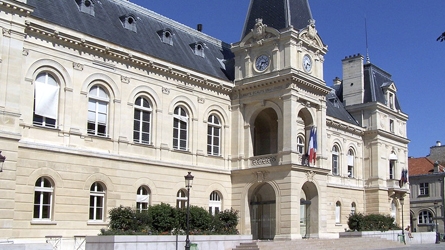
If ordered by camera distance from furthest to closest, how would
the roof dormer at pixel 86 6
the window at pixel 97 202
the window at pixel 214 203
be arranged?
1. the window at pixel 214 203
2. the roof dormer at pixel 86 6
3. the window at pixel 97 202

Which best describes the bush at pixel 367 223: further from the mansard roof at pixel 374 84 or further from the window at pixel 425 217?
the window at pixel 425 217

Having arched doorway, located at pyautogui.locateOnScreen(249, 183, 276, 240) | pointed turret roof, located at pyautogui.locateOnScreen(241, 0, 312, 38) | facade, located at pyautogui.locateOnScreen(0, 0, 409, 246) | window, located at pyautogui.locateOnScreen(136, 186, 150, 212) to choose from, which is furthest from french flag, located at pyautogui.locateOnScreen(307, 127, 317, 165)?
window, located at pyautogui.locateOnScreen(136, 186, 150, 212)

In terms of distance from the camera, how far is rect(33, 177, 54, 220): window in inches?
1000

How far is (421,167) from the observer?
72.2m

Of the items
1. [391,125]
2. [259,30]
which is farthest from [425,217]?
[259,30]

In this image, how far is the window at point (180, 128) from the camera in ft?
110

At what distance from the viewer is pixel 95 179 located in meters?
28.1

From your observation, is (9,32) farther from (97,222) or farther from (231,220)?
(231,220)

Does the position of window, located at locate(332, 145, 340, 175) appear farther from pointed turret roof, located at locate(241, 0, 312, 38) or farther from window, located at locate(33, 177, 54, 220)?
window, located at locate(33, 177, 54, 220)

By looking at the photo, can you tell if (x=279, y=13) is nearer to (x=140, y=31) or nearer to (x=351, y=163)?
(x=140, y=31)

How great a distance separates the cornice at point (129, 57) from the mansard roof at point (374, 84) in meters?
18.8

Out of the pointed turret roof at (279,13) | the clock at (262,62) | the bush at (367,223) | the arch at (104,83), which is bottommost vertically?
the bush at (367,223)

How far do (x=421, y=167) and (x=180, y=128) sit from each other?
156 feet

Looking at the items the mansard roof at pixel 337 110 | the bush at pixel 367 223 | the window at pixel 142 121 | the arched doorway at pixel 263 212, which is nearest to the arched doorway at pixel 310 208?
the arched doorway at pixel 263 212
